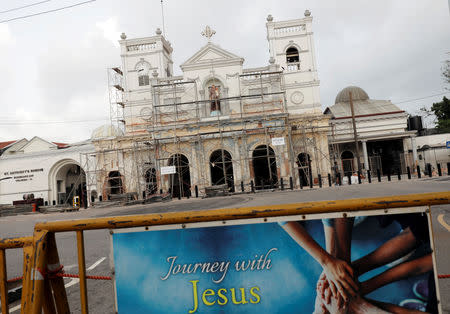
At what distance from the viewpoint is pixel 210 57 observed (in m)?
27.2

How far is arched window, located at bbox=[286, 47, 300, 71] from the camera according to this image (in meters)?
28.8

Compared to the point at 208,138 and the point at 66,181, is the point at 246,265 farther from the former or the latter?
the point at 66,181

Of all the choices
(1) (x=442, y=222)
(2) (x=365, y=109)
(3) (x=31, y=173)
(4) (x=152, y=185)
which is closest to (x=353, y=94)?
(2) (x=365, y=109)

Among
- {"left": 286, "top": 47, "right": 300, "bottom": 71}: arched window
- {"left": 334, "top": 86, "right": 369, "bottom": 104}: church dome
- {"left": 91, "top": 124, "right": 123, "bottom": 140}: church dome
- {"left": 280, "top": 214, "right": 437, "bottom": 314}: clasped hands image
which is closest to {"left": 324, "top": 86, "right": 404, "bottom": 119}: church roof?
{"left": 334, "top": 86, "right": 369, "bottom": 104}: church dome

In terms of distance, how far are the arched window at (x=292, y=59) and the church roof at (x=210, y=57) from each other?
4736mm

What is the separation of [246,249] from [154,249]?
0.62 metres

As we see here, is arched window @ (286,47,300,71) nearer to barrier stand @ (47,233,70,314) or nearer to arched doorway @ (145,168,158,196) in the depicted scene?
arched doorway @ (145,168,158,196)

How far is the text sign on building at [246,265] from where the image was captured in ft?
6.43

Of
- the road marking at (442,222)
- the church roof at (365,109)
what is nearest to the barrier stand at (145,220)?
the road marking at (442,222)

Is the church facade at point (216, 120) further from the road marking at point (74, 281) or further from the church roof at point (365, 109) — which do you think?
the road marking at point (74, 281)

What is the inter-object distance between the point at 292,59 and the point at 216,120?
10309 millimetres

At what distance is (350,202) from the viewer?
1.97m

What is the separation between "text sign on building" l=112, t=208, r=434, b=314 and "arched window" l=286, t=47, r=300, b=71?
2859cm

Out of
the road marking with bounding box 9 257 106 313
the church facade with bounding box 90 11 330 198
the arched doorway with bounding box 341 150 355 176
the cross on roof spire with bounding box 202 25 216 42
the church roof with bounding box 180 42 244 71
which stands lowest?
the road marking with bounding box 9 257 106 313
